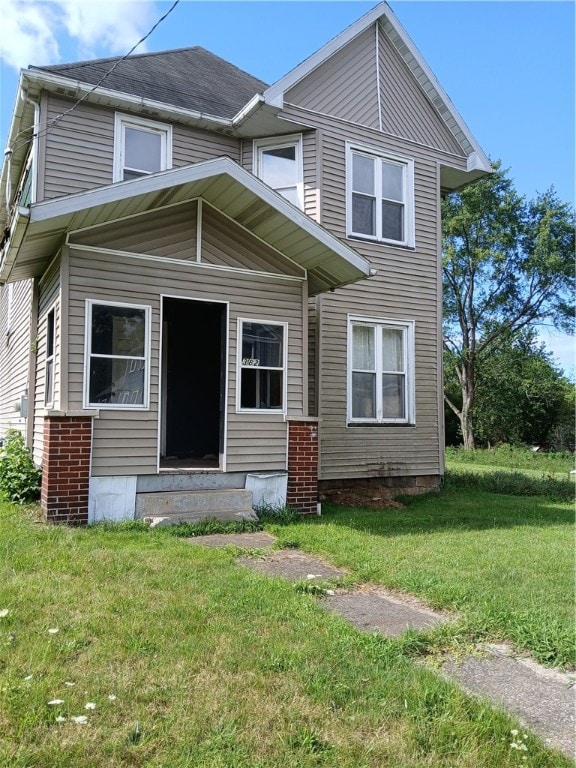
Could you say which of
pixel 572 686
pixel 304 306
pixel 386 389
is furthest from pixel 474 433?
pixel 572 686

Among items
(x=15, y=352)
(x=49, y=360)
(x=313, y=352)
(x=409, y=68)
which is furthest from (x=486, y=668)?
(x=15, y=352)

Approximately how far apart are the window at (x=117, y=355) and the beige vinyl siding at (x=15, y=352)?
3.28 m

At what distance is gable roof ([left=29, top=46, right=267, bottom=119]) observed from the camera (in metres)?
9.52

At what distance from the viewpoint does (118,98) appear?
364 inches

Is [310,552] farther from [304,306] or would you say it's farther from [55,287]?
[55,287]

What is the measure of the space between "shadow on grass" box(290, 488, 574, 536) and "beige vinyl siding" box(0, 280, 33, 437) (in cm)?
565

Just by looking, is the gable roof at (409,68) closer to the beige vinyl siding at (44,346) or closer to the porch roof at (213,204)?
the porch roof at (213,204)

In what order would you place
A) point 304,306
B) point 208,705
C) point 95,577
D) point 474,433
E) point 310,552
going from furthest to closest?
point 474,433
point 304,306
point 310,552
point 95,577
point 208,705

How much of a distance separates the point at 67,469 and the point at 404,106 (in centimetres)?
892

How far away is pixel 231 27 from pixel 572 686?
7.22 metres

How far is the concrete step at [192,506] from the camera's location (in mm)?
6973

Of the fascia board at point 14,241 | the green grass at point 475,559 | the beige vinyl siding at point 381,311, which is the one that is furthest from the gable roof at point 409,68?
the green grass at point 475,559

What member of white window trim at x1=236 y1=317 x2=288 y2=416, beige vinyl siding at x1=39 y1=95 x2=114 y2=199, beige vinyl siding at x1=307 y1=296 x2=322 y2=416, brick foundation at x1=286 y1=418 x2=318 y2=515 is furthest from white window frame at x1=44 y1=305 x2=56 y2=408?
beige vinyl siding at x1=307 y1=296 x2=322 y2=416

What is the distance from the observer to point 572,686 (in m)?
3.17
